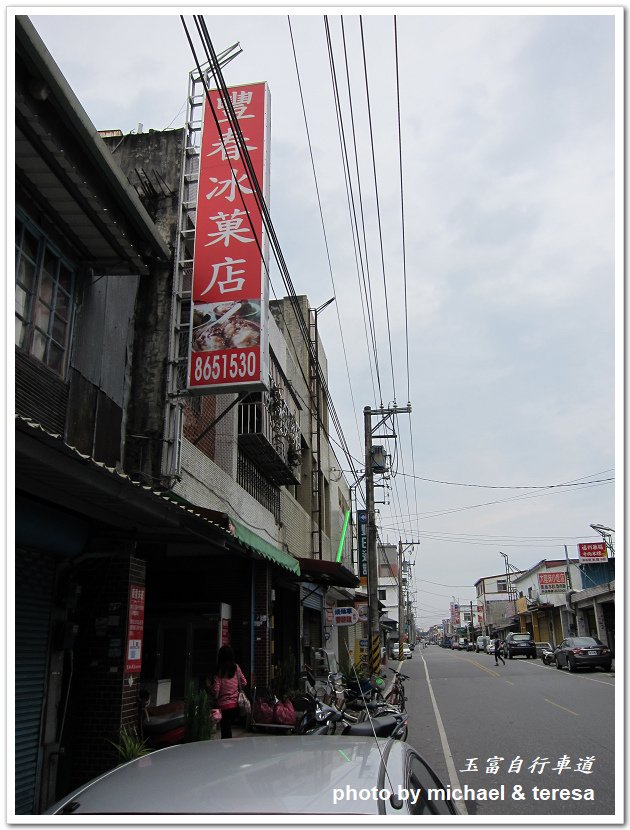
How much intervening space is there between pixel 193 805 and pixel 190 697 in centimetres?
680

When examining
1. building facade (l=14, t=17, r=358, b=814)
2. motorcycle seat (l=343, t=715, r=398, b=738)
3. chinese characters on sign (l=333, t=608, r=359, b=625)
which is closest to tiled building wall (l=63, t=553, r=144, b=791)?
building facade (l=14, t=17, r=358, b=814)

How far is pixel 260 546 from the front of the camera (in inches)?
457

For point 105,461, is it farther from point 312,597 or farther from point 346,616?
point 312,597

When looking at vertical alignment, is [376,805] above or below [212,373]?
below

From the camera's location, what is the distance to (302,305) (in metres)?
25.4

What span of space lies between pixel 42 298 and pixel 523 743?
9.80m

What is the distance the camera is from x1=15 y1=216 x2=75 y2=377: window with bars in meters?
7.90

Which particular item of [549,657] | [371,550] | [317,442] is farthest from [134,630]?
[549,657]

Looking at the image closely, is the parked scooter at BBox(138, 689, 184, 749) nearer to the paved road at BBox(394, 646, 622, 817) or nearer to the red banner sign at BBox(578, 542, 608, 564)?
the paved road at BBox(394, 646, 622, 817)

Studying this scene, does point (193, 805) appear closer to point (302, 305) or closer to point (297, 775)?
point (297, 775)

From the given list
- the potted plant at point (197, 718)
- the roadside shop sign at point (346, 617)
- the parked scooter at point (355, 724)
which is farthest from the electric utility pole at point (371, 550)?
the potted plant at point (197, 718)

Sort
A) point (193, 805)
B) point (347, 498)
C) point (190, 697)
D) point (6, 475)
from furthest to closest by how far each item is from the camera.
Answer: point (347, 498), point (190, 697), point (6, 475), point (193, 805)

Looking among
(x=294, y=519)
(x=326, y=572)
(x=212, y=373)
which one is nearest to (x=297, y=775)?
(x=212, y=373)

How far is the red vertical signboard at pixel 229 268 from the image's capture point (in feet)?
33.4
